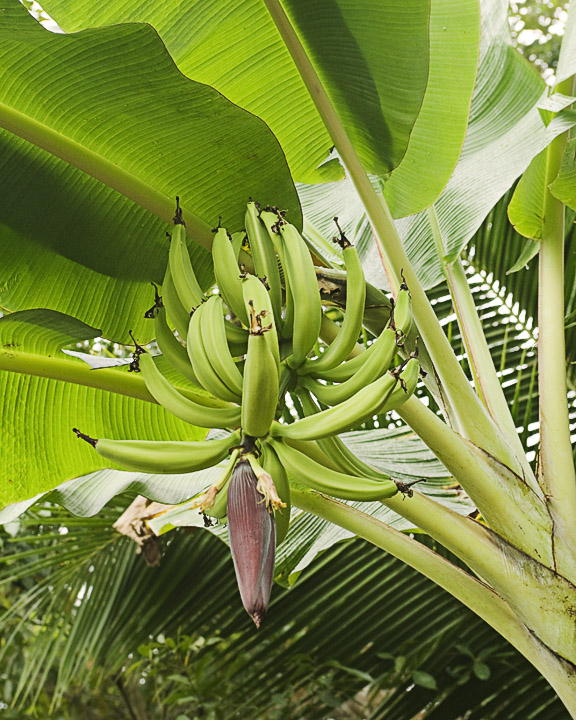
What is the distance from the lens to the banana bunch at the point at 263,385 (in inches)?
23.9

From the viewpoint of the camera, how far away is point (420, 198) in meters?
1.21

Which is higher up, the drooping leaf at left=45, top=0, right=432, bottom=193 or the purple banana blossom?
the drooping leaf at left=45, top=0, right=432, bottom=193

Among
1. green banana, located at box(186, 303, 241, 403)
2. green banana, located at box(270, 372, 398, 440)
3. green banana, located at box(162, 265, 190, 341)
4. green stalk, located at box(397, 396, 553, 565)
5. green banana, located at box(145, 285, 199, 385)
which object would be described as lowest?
green stalk, located at box(397, 396, 553, 565)

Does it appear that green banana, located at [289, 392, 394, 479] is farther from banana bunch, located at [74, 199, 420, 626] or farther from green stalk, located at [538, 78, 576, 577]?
green stalk, located at [538, 78, 576, 577]

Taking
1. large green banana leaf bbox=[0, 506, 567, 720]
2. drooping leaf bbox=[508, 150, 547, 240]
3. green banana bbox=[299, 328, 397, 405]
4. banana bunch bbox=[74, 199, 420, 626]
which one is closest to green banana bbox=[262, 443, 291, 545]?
banana bunch bbox=[74, 199, 420, 626]

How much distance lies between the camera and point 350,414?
674 mm

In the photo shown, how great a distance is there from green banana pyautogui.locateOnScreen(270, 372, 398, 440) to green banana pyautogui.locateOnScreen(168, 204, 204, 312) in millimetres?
252

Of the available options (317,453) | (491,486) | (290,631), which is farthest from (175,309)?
(290,631)

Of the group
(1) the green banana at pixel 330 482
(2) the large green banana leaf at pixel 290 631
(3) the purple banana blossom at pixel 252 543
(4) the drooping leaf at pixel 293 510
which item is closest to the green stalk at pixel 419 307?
(4) the drooping leaf at pixel 293 510

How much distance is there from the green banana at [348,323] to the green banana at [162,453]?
0.16 m

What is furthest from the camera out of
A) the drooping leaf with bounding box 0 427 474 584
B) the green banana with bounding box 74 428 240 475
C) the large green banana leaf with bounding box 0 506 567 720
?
the large green banana leaf with bounding box 0 506 567 720

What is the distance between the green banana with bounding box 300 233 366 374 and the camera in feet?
2.67

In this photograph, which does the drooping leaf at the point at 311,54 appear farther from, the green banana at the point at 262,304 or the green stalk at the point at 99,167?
the green banana at the point at 262,304

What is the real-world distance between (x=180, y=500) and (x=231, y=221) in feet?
1.64
